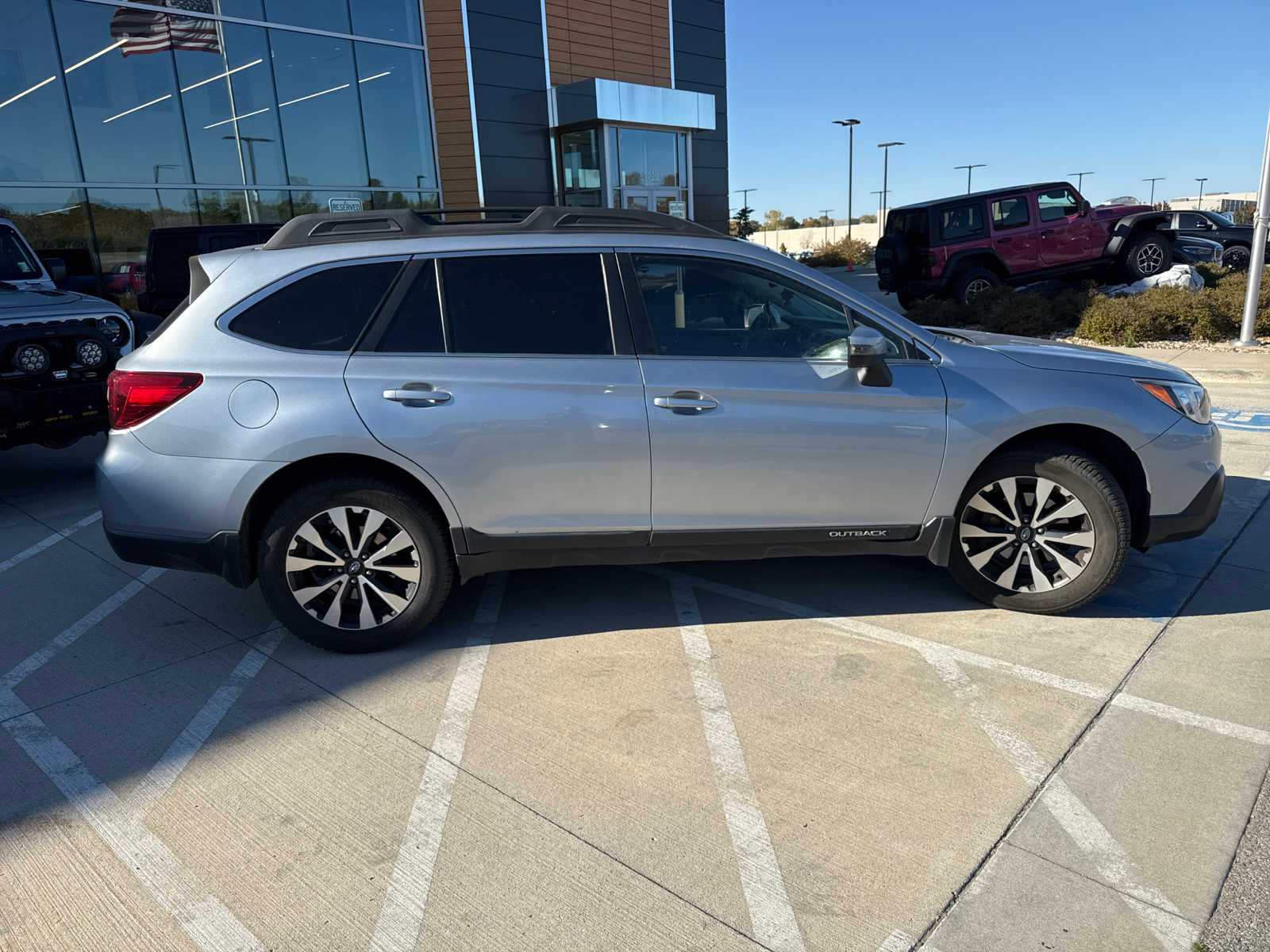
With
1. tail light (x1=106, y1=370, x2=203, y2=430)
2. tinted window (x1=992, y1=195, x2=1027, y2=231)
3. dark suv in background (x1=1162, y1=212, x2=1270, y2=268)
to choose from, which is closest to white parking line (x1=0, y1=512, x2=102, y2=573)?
tail light (x1=106, y1=370, x2=203, y2=430)

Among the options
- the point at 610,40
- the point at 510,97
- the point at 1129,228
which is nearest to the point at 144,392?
the point at 1129,228

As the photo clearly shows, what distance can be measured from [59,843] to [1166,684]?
393cm

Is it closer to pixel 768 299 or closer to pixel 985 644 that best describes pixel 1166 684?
pixel 985 644

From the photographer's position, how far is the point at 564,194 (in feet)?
70.6

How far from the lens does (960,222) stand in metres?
15.2

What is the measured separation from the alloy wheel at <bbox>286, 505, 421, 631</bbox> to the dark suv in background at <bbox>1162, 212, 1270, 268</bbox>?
2089 centimetres

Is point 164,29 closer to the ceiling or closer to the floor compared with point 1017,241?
closer to the ceiling

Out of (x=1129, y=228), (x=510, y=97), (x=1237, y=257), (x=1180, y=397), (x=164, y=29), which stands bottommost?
(x=1180, y=397)

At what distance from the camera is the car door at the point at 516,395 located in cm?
373

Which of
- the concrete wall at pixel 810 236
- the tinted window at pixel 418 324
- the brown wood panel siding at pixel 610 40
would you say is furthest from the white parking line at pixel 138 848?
the concrete wall at pixel 810 236

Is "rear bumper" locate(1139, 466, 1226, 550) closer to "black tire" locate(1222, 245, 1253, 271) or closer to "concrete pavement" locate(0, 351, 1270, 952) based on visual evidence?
"concrete pavement" locate(0, 351, 1270, 952)

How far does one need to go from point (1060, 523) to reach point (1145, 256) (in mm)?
13908

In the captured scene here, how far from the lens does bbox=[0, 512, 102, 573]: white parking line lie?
17.5ft

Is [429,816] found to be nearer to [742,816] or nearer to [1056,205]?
[742,816]
